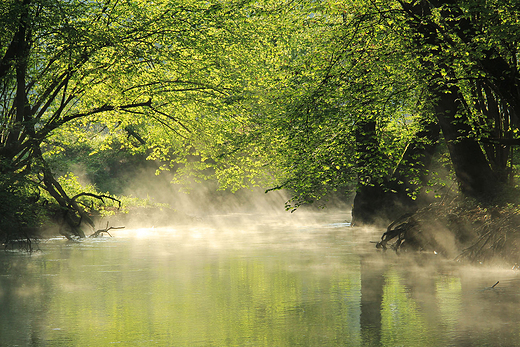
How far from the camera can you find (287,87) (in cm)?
1841

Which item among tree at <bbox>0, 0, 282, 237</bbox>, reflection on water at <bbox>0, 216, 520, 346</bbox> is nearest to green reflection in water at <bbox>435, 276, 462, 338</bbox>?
reflection on water at <bbox>0, 216, 520, 346</bbox>

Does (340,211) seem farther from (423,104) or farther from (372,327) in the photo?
(372,327)

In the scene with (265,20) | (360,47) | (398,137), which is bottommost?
(398,137)

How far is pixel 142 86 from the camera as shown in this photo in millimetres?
21094

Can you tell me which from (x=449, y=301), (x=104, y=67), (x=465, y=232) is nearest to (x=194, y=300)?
(x=449, y=301)

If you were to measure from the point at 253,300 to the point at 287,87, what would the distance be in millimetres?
8838

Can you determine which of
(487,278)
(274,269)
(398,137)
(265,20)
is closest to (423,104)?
(398,137)

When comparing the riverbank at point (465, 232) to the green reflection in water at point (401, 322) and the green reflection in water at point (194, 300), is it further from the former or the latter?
the green reflection in water at point (401, 322)

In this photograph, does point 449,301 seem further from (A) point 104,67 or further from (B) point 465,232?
(A) point 104,67

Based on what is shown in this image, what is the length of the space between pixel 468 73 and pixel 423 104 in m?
2.09

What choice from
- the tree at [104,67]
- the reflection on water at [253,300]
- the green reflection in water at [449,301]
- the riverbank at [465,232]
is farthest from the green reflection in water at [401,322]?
the tree at [104,67]

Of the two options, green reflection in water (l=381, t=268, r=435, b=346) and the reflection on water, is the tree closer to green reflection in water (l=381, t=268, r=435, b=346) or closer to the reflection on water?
the reflection on water

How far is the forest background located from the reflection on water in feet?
6.82

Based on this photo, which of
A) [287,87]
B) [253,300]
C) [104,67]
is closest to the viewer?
[253,300]
